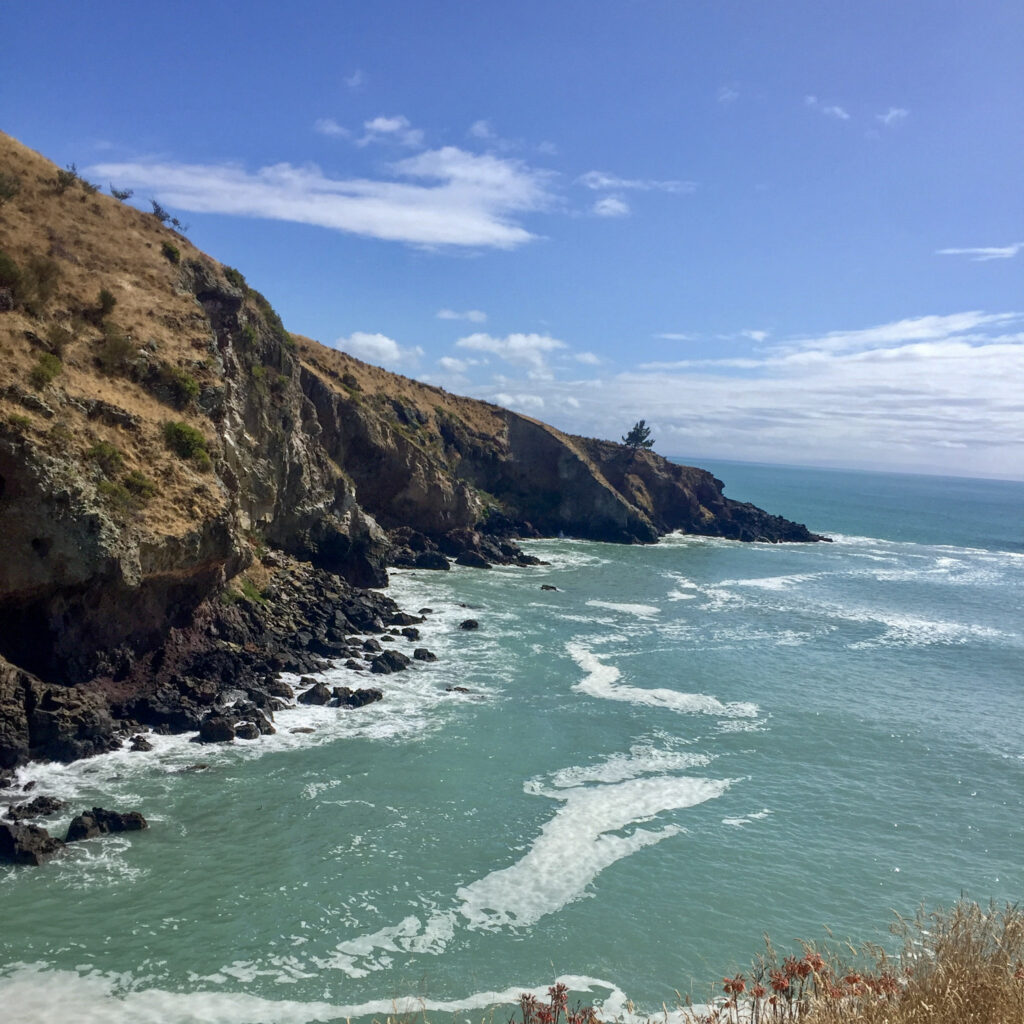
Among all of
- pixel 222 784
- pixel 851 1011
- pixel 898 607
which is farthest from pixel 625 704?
pixel 898 607

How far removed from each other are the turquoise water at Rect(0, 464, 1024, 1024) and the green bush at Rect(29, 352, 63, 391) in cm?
1278

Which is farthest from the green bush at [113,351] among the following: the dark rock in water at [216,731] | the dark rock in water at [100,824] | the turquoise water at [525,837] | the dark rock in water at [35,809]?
the dark rock in water at [100,824]

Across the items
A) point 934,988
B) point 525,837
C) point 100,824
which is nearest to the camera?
point 934,988

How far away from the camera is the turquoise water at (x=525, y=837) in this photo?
14945 mm

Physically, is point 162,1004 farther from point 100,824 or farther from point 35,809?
point 35,809

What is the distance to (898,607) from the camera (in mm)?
57156

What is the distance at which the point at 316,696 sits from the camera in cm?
2900

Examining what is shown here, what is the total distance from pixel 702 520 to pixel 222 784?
84.3 metres

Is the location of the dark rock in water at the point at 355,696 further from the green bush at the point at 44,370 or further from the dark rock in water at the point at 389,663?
the green bush at the point at 44,370

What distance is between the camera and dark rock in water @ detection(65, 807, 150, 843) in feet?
60.2

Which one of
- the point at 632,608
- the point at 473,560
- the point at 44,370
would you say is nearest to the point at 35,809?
the point at 44,370

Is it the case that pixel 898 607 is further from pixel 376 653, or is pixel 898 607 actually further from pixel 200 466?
pixel 200 466

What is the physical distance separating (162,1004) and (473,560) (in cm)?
4861

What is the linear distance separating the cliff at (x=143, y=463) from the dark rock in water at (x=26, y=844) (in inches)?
168
